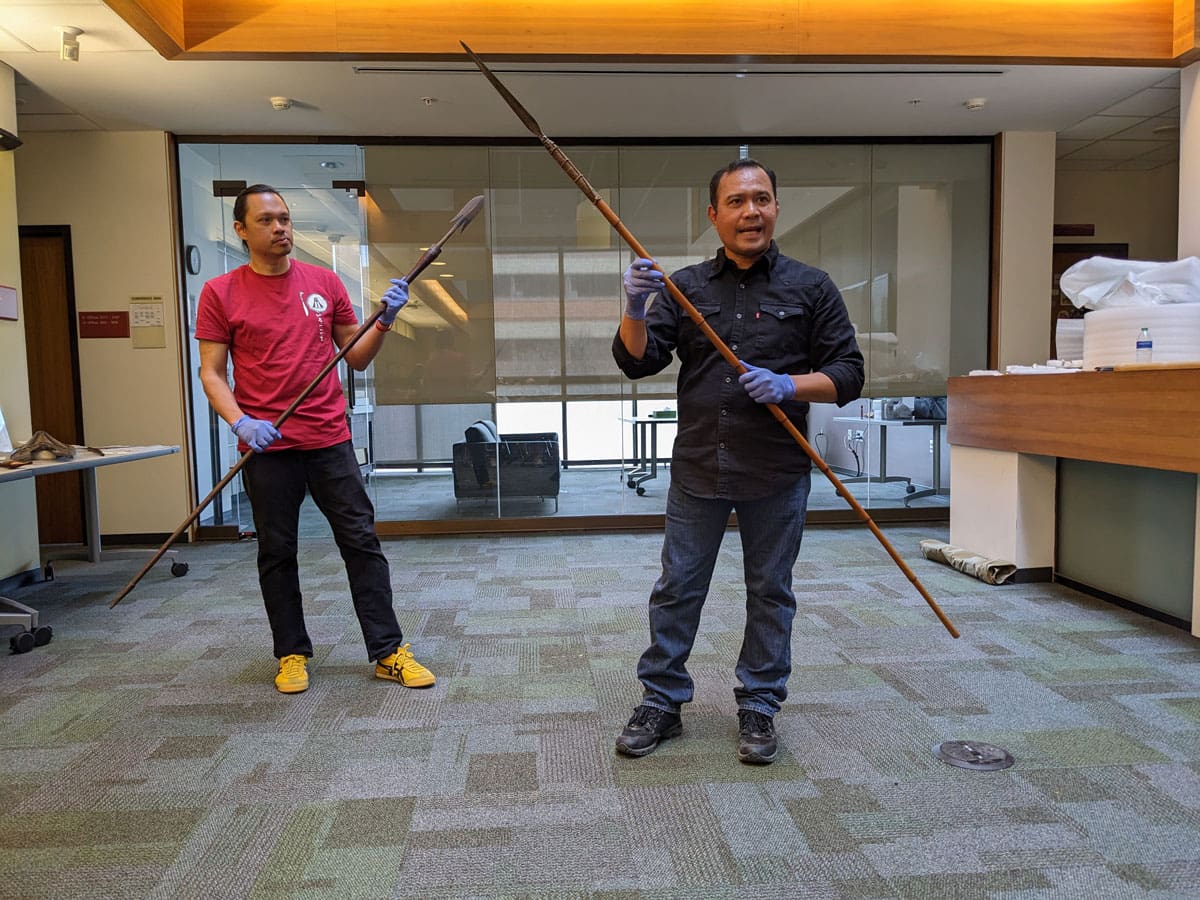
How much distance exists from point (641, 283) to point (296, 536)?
142cm

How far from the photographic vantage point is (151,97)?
4.04 meters

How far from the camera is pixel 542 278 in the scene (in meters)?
4.95

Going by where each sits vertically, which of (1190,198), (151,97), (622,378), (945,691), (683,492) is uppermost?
(151,97)

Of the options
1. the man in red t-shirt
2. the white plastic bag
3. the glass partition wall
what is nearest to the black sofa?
the glass partition wall

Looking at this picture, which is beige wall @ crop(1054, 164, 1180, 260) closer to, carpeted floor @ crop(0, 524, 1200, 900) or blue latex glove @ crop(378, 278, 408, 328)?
carpeted floor @ crop(0, 524, 1200, 900)

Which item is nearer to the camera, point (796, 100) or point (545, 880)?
point (545, 880)

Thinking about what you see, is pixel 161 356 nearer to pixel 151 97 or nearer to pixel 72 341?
pixel 72 341

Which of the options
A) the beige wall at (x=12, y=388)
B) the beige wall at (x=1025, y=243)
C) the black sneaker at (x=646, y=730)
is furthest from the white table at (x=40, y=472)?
the beige wall at (x=1025, y=243)

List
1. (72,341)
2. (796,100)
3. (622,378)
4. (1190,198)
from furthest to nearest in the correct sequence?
(622,378), (72,341), (796,100), (1190,198)

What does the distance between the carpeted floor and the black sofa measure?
1.82 metres

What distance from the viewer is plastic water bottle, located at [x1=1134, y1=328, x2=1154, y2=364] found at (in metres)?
2.99

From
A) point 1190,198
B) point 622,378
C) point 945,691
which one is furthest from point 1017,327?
point 945,691

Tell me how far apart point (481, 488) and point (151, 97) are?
2869 mm

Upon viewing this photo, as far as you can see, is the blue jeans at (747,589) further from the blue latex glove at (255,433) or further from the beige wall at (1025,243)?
the beige wall at (1025,243)
